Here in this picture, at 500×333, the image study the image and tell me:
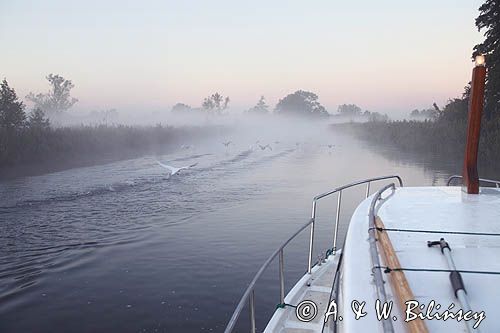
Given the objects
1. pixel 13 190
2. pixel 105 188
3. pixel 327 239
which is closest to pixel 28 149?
pixel 13 190

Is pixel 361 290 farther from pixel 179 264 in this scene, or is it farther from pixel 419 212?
pixel 179 264

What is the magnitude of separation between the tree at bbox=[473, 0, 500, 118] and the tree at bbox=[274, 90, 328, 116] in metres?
121

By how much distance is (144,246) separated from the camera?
28.5 ft

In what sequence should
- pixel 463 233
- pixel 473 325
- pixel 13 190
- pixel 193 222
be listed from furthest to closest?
1. pixel 13 190
2. pixel 193 222
3. pixel 463 233
4. pixel 473 325

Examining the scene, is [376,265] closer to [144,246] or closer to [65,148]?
[144,246]

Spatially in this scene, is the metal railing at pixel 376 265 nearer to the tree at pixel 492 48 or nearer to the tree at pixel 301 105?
the tree at pixel 492 48

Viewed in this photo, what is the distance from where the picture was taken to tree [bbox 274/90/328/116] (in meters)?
147

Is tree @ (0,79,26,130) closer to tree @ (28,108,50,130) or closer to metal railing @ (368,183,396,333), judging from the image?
tree @ (28,108,50,130)

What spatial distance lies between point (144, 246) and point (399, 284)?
7.39m

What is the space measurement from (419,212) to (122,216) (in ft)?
29.7

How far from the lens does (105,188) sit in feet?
48.8

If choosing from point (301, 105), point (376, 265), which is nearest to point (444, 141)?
point (376, 265)

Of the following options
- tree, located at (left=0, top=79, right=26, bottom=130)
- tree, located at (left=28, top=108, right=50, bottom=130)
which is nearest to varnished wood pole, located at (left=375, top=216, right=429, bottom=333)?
tree, located at (left=0, top=79, right=26, bottom=130)

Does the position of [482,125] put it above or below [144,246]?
above
